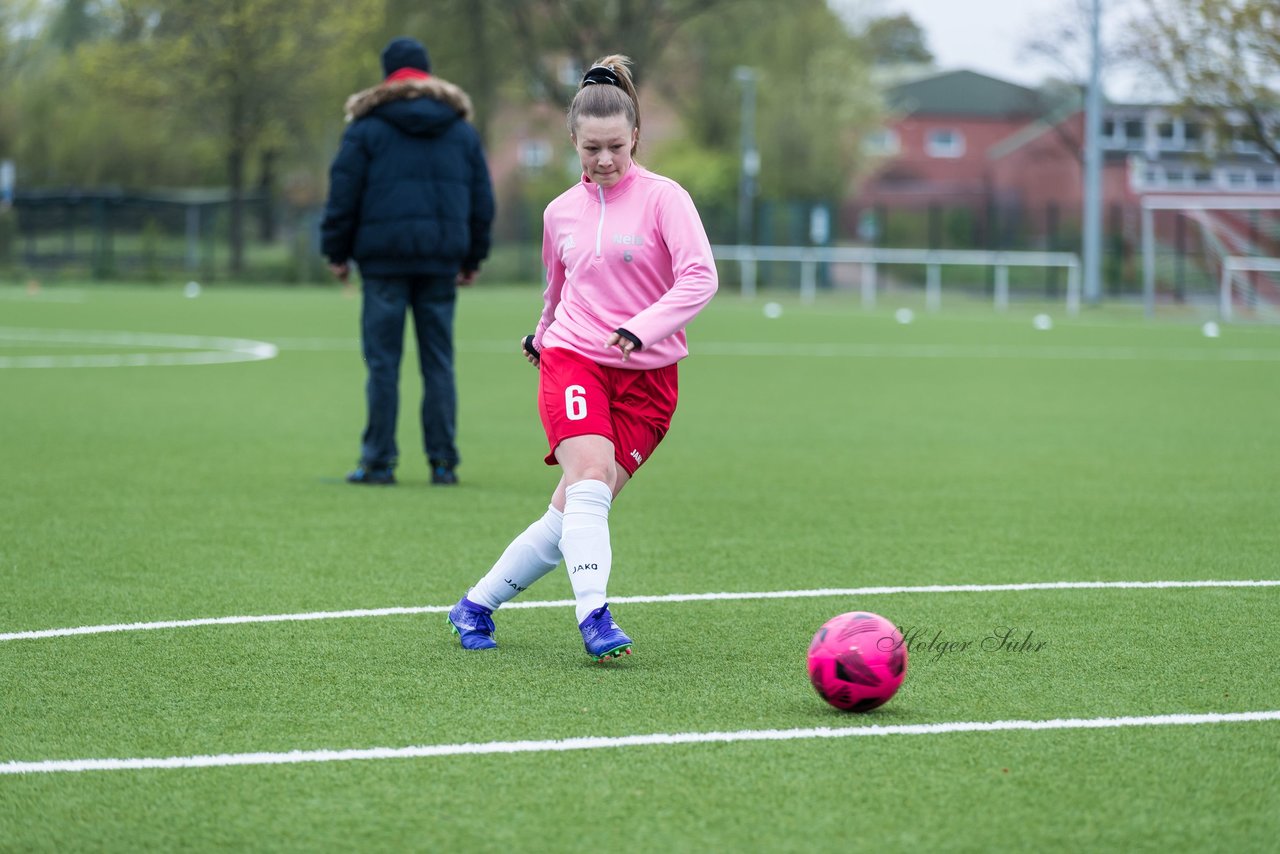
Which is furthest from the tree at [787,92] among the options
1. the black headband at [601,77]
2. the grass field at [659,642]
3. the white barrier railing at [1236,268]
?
the black headband at [601,77]

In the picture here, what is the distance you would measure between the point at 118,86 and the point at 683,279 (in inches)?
1820

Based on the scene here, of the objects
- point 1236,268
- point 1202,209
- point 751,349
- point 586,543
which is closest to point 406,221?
point 586,543

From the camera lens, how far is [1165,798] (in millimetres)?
3896

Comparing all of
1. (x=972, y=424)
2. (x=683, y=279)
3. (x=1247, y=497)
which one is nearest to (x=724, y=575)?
(x=683, y=279)

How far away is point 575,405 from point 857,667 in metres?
1.24

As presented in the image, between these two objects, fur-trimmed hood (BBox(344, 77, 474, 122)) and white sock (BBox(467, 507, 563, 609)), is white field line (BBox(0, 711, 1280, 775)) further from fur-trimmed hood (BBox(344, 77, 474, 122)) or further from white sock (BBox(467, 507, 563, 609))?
fur-trimmed hood (BBox(344, 77, 474, 122))

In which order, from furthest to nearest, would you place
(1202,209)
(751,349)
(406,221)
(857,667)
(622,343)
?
(1202,209), (751,349), (406,221), (622,343), (857,667)

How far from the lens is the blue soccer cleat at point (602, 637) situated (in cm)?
512

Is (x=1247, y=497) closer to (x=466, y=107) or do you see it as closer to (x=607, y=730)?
(x=466, y=107)

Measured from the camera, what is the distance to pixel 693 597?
253 inches

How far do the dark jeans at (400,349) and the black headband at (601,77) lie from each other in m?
4.11

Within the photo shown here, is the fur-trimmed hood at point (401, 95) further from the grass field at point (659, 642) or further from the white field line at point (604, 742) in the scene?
the white field line at point (604, 742)

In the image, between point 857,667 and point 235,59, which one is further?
point 235,59

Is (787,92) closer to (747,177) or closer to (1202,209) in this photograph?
(747,177)
